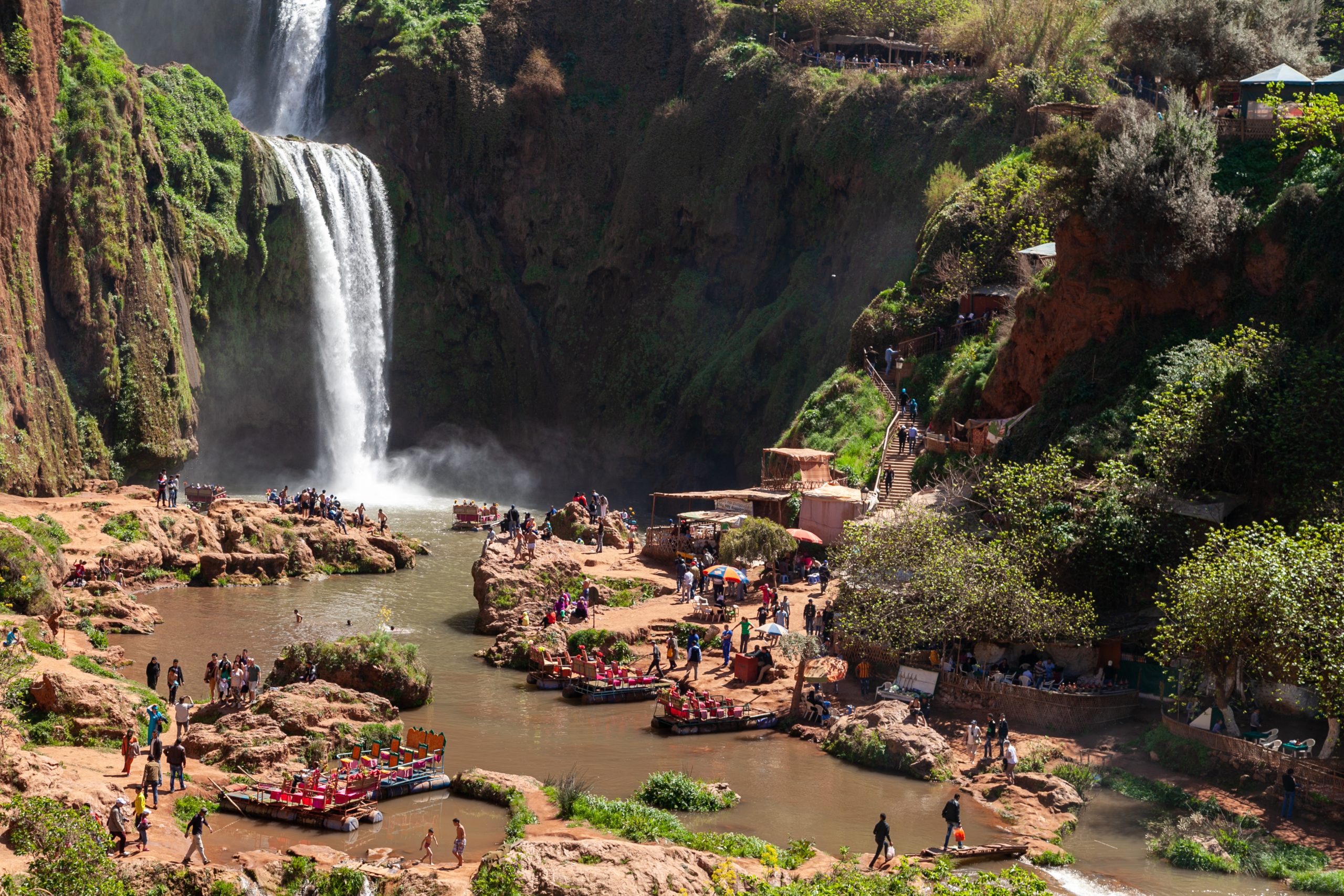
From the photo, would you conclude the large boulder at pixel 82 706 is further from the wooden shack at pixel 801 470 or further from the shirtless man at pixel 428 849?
the wooden shack at pixel 801 470

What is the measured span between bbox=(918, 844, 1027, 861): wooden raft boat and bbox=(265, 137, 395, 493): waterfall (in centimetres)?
4725

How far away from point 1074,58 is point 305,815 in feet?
167

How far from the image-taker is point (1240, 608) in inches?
964

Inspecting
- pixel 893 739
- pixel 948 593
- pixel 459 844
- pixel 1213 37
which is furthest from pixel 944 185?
pixel 459 844

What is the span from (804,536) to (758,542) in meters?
1.65

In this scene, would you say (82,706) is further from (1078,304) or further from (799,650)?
(1078,304)

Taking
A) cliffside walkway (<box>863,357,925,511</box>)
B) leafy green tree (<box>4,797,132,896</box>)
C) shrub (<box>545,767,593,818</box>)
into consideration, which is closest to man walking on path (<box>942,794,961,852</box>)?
shrub (<box>545,767,593,818</box>)

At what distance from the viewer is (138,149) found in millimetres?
54000

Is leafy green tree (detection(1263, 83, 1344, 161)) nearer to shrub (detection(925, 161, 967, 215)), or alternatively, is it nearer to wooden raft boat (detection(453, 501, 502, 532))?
shrub (detection(925, 161, 967, 215))

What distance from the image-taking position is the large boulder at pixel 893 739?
87.4 ft

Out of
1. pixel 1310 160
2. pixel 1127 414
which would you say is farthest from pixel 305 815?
pixel 1310 160

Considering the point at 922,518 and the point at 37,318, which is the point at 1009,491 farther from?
the point at 37,318

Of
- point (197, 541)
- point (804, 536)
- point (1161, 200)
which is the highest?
point (1161, 200)

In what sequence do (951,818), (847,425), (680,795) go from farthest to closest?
(847,425) → (680,795) → (951,818)
